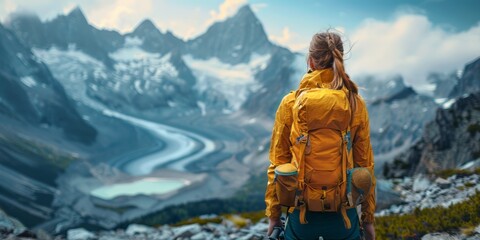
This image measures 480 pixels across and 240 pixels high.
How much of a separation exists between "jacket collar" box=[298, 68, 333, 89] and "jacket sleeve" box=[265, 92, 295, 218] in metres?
0.22

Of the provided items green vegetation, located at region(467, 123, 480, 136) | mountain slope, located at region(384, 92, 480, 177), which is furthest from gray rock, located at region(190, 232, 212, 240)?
green vegetation, located at region(467, 123, 480, 136)

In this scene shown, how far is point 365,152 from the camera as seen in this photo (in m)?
5.11

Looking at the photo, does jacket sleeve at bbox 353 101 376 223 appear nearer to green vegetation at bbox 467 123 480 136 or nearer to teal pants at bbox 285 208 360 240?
teal pants at bbox 285 208 360 240

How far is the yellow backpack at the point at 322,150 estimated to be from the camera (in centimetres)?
469

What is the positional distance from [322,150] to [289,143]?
59 cm

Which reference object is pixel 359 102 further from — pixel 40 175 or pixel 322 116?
pixel 40 175

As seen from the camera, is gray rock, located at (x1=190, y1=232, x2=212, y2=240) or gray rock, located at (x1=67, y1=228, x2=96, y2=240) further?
gray rock, located at (x1=67, y1=228, x2=96, y2=240)

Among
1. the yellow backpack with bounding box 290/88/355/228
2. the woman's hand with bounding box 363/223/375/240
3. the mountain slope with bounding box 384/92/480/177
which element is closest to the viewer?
the yellow backpack with bounding box 290/88/355/228

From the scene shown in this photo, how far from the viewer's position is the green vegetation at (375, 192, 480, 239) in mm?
9625

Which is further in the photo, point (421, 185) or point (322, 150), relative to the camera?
point (421, 185)

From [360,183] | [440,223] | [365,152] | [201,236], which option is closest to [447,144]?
[201,236]

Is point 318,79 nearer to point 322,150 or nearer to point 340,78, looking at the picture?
point 340,78

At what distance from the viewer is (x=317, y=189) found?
4797mm

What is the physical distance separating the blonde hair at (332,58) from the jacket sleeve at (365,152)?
0.81ft
